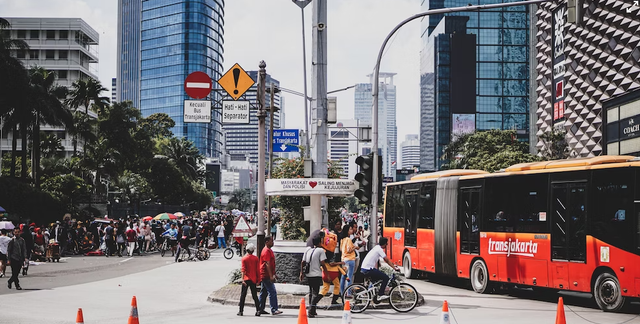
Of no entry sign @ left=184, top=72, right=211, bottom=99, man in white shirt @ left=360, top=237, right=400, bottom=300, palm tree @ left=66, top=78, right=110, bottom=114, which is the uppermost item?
palm tree @ left=66, top=78, right=110, bottom=114

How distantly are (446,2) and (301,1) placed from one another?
141 meters

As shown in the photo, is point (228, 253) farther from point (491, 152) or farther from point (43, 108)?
point (491, 152)

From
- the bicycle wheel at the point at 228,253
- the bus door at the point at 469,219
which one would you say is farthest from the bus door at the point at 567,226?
the bicycle wheel at the point at 228,253

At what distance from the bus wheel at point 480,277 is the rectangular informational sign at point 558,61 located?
4882 centimetres

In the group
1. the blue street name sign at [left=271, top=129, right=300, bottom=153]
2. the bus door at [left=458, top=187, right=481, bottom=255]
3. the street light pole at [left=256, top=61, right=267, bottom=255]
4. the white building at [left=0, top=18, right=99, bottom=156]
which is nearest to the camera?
the street light pole at [left=256, top=61, right=267, bottom=255]

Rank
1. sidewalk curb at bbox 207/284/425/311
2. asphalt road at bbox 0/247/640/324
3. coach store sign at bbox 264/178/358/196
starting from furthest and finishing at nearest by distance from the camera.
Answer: coach store sign at bbox 264/178/358/196
sidewalk curb at bbox 207/284/425/311
asphalt road at bbox 0/247/640/324

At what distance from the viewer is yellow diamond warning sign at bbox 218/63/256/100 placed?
16.9m

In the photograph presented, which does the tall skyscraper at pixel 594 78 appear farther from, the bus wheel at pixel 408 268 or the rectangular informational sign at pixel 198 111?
the rectangular informational sign at pixel 198 111

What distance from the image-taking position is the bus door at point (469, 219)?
21234mm

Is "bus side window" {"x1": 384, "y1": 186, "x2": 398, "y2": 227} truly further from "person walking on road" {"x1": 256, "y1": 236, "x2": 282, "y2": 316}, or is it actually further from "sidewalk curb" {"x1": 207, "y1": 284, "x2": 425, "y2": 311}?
"person walking on road" {"x1": 256, "y1": 236, "x2": 282, "y2": 316}

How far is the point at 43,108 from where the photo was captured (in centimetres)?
5069

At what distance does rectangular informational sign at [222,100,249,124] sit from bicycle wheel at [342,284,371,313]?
16.6 feet

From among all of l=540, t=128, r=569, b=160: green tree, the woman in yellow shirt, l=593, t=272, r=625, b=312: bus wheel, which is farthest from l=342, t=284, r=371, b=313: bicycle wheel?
l=540, t=128, r=569, b=160: green tree

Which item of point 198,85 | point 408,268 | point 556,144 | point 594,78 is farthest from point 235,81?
point 556,144
